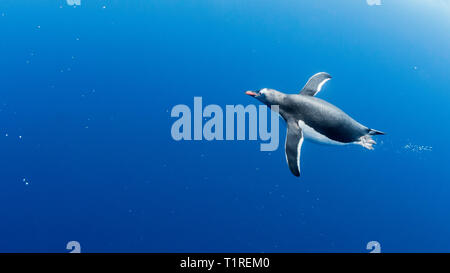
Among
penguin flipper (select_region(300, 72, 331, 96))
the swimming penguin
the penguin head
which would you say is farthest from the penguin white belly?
penguin flipper (select_region(300, 72, 331, 96))

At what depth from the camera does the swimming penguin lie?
10.1 ft

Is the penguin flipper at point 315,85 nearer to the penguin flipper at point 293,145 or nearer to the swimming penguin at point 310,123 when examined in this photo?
the swimming penguin at point 310,123

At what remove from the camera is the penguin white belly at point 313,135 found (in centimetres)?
320

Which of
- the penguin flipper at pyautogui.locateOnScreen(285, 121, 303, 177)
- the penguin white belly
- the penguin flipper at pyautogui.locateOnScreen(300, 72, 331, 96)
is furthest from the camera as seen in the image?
the penguin flipper at pyautogui.locateOnScreen(300, 72, 331, 96)

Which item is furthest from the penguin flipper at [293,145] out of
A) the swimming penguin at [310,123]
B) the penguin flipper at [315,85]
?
the penguin flipper at [315,85]

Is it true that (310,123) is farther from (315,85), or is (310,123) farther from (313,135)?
(315,85)

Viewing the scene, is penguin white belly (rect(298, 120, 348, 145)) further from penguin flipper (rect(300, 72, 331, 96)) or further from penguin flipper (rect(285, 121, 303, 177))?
penguin flipper (rect(300, 72, 331, 96))

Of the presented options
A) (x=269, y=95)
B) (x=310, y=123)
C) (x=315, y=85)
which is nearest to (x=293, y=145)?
(x=310, y=123)

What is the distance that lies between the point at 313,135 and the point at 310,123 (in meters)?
0.18

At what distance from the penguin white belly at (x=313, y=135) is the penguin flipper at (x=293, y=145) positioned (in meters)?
0.05

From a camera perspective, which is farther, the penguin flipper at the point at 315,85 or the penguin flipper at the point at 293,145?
the penguin flipper at the point at 315,85

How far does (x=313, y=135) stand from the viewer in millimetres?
3270
